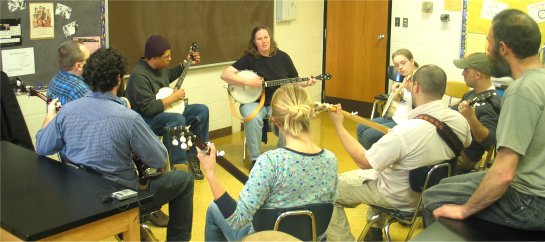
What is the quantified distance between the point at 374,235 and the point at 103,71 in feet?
5.83

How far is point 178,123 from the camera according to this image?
4637 mm

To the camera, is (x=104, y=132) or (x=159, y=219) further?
(x=159, y=219)

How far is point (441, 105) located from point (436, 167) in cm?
37

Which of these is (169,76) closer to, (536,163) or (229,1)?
(229,1)

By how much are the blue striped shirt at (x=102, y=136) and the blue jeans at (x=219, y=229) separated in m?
0.47

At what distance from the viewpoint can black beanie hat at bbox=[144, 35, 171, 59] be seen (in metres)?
4.57

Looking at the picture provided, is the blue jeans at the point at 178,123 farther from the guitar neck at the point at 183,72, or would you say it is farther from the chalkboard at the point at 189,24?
the chalkboard at the point at 189,24

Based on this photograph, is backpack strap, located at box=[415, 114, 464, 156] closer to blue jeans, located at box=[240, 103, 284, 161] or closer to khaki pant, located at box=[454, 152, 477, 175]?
khaki pant, located at box=[454, 152, 477, 175]

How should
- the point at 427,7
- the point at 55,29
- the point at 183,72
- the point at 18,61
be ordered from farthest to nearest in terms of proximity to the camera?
the point at 427,7 < the point at 183,72 < the point at 55,29 < the point at 18,61

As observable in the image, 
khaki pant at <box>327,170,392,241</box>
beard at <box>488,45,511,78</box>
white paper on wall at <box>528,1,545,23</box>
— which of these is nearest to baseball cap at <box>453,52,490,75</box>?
khaki pant at <box>327,170,392,241</box>

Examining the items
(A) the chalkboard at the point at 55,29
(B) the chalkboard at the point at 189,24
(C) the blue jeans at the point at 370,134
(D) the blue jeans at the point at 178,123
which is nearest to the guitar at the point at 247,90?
(D) the blue jeans at the point at 178,123

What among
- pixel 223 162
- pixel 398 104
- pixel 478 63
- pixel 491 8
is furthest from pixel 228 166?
pixel 491 8

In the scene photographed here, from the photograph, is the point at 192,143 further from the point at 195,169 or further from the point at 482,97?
the point at 195,169

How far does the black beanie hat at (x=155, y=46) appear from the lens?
15.0 ft
